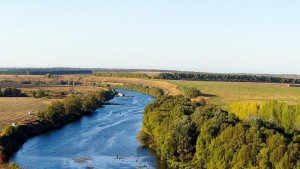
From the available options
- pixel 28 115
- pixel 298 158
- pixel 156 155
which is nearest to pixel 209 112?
pixel 156 155

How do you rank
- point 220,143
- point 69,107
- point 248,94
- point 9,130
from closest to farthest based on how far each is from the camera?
point 220,143 → point 9,130 → point 69,107 → point 248,94

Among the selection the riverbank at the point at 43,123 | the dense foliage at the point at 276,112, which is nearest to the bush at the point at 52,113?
the riverbank at the point at 43,123

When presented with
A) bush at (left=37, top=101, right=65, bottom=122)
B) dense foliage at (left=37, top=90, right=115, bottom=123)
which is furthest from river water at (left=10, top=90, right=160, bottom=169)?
dense foliage at (left=37, top=90, right=115, bottom=123)

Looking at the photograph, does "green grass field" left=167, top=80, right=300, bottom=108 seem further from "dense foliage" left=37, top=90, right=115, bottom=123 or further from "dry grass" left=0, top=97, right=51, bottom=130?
"dry grass" left=0, top=97, right=51, bottom=130

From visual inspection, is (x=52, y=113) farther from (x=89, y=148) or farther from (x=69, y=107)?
(x=89, y=148)

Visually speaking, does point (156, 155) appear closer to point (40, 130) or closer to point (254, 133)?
point (254, 133)

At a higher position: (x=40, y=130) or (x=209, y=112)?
(x=209, y=112)

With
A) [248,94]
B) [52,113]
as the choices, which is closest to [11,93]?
[52,113]
